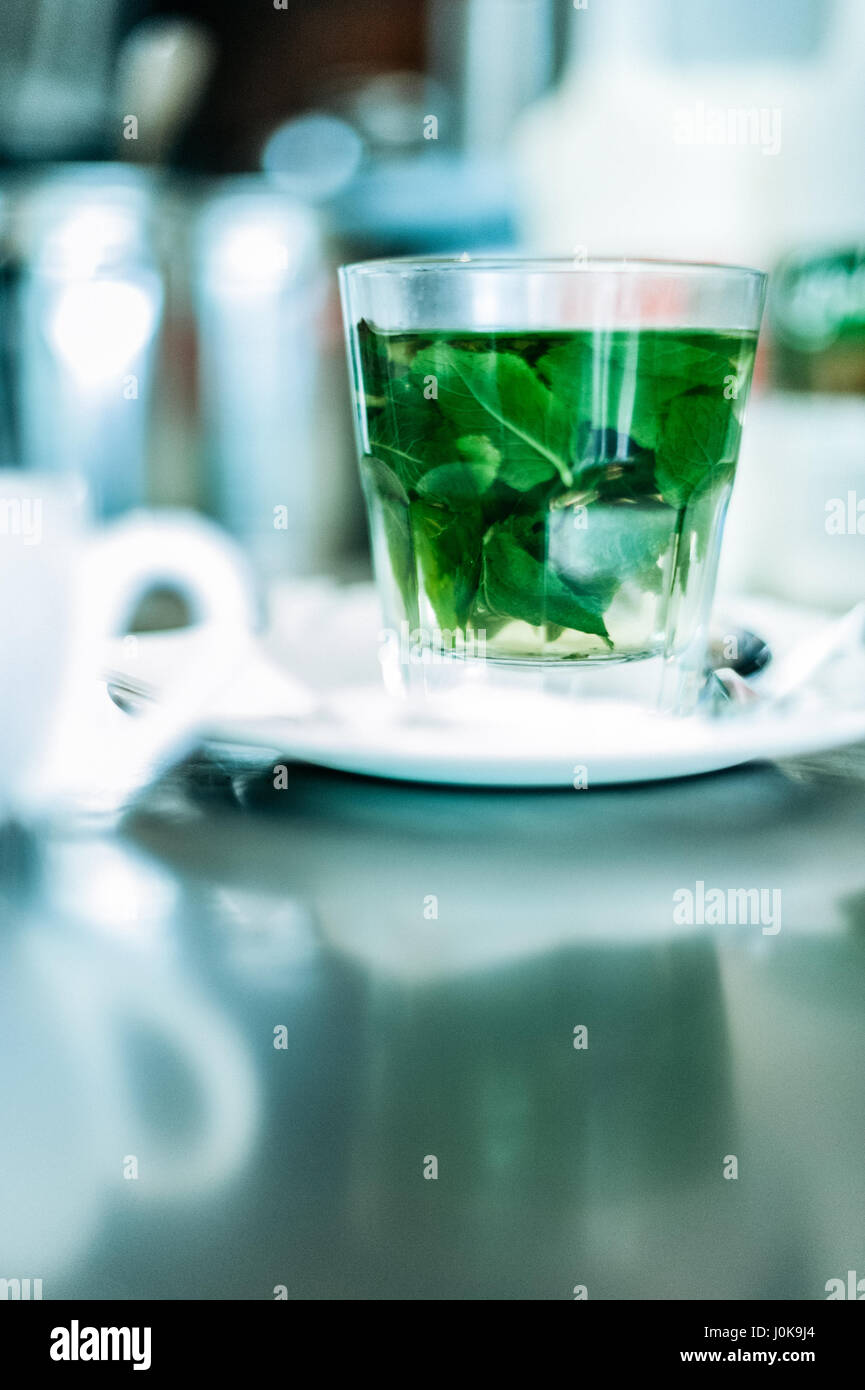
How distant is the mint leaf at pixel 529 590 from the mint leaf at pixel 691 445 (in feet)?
0.12

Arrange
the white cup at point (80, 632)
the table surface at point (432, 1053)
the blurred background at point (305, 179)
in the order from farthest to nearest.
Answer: the blurred background at point (305, 179) → the white cup at point (80, 632) → the table surface at point (432, 1053)

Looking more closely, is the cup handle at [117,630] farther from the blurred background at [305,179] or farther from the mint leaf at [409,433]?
the blurred background at [305,179]

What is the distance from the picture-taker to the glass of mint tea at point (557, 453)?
327 mm

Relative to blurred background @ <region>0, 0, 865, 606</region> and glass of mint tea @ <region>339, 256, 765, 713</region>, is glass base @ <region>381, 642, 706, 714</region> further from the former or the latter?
blurred background @ <region>0, 0, 865, 606</region>

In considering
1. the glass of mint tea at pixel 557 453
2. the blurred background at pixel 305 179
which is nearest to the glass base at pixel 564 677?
the glass of mint tea at pixel 557 453

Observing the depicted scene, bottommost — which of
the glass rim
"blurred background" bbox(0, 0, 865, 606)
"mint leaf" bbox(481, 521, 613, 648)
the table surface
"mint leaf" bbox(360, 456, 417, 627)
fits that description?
the table surface

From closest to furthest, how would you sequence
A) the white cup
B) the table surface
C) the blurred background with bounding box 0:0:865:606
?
1. the table surface
2. the white cup
3. the blurred background with bounding box 0:0:865:606

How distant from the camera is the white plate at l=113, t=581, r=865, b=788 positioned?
1.02 feet

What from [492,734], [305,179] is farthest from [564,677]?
[305,179]

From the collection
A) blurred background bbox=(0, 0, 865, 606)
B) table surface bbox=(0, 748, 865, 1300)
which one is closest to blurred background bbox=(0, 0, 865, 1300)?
table surface bbox=(0, 748, 865, 1300)

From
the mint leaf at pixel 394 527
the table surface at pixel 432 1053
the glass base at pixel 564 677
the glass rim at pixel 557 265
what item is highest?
the glass rim at pixel 557 265

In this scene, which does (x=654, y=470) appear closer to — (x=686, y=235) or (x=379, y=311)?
(x=379, y=311)

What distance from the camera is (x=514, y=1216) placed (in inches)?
7.1

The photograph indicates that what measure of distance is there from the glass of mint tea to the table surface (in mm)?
45
